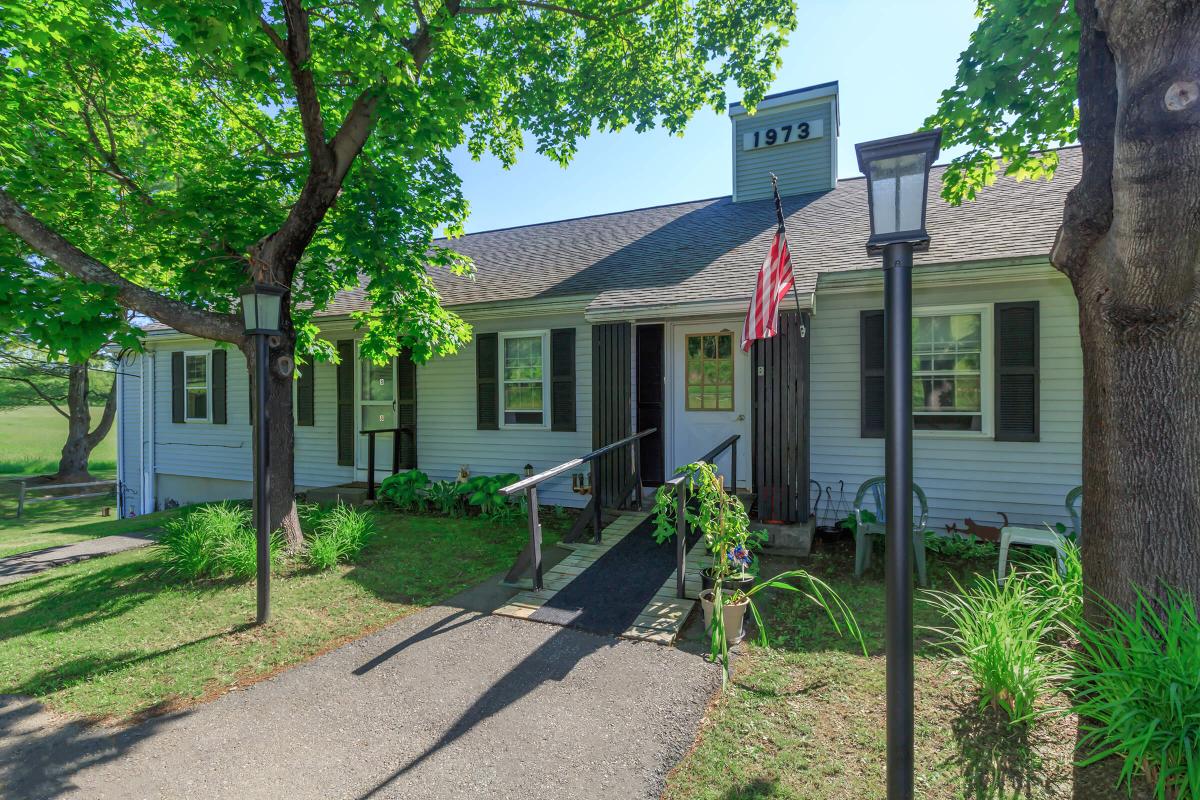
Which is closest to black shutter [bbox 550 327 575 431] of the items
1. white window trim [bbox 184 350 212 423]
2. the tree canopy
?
the tree canopy

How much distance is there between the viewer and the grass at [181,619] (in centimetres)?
365

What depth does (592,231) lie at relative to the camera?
11250mm

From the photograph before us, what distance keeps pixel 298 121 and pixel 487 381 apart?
14.6 feet

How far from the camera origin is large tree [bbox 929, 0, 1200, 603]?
7.98 ft

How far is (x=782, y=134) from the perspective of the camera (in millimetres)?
10094

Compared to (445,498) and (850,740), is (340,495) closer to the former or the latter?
(445,498)

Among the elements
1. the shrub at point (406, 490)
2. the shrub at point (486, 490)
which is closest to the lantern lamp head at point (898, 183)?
the shrub at point (486, 490)

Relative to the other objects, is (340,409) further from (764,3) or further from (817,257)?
(764,3)

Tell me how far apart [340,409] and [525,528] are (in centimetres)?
472

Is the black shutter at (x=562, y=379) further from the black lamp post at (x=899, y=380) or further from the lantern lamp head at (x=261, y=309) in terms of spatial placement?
the black lamp post at (x=899, y=380)

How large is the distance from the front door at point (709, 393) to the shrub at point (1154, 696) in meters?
4.72

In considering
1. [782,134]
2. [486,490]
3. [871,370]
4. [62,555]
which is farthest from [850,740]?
[782,134]

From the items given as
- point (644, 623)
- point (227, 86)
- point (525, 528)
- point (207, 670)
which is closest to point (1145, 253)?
point (644, 623)

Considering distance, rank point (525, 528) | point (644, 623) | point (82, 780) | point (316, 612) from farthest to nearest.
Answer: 1. point (525, 528)
2. point (316, 612)
3. point (644, 623)
4. point (82, 780)
